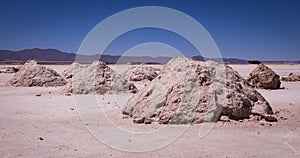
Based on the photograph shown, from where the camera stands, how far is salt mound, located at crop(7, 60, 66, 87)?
59.0 ft

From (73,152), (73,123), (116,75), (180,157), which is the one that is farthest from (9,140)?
(116,75)

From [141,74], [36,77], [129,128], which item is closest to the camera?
[129,128]

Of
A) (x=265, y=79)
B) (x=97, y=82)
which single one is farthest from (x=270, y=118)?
(x=265, y=79)

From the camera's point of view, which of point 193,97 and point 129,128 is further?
point 193,97

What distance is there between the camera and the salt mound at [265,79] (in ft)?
59.2

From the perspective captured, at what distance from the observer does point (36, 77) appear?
18.3m

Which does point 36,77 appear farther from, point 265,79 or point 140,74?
point 265,79

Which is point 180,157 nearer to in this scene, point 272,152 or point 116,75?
point 272,152

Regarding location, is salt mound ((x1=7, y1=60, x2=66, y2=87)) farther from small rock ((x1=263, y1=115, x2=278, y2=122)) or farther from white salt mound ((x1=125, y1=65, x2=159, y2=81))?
small rock ((x1=263, y1=115, x2=278, y2=122))

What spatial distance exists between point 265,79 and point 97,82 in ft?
28.5

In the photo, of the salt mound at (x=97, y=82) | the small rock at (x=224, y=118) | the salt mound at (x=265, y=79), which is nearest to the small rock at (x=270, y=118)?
the small rock at (x=224, y=118)

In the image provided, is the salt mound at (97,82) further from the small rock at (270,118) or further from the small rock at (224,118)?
the small rock at (270,118)

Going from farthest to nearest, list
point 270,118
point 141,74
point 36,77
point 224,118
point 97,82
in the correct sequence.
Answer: point 141,74, point 36,77, point 97,82, point 270,118, point 224,118

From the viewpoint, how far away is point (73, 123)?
25.2 feet
